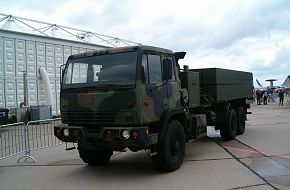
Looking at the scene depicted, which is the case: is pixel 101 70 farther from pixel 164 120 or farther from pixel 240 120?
pixel 240 120

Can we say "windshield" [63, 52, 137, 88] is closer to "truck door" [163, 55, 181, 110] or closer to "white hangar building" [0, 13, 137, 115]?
"truck door" [163, 55, 181, 110]

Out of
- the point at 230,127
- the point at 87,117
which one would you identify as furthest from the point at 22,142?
the point at 230,127

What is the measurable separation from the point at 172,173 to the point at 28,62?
1578 centimetres

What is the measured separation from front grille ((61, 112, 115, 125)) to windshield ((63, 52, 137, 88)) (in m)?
0.55

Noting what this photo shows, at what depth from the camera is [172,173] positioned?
23.7 feet

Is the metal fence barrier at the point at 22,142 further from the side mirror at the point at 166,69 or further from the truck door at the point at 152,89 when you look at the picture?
the side mirror at the point at 166,69

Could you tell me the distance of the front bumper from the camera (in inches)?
254

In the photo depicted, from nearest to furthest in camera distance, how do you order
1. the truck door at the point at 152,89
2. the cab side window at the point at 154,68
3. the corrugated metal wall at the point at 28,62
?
the truck door at the point at 152,89 < the cab side window at the point at 154,68 < the corrugated metal wall at the point at 28,62

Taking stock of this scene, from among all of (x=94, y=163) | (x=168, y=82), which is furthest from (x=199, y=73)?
(x=94, y=163)

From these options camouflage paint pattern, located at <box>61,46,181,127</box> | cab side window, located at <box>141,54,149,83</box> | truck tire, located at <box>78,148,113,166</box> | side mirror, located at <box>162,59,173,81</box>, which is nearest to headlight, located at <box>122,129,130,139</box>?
camouflage paint pattern, located at <box>61,46,181,127</box>

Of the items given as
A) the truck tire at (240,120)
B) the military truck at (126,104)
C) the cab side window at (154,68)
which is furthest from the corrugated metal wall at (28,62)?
the cab side window at (154,68)

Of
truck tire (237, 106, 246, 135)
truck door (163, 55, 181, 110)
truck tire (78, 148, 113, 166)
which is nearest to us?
truck door (163, 55, 181, 110)

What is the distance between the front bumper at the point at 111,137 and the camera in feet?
21.2

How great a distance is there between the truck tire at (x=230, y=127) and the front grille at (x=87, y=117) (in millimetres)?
5064
